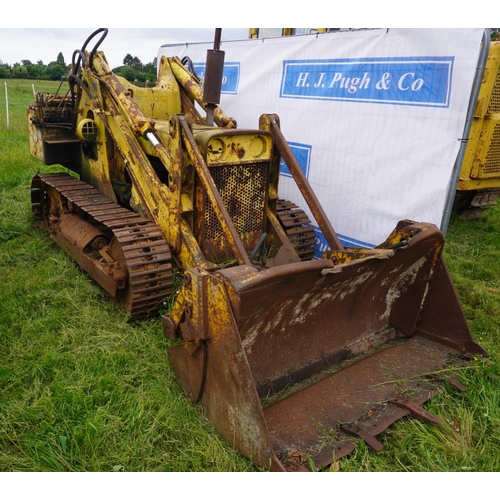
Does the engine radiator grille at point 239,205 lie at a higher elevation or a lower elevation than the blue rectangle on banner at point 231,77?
lower

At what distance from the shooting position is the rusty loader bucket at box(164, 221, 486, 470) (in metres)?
2.52

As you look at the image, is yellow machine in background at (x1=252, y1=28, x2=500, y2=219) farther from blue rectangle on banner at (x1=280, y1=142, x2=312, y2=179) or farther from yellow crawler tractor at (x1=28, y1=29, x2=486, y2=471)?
yellow crawler tractor at (x1=28, y1=29, x2=486, y2=471)

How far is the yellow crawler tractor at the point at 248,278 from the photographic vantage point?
261 centimetres

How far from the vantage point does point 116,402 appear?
9.77 ft

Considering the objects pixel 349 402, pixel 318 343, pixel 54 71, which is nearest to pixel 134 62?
pixel 54 71

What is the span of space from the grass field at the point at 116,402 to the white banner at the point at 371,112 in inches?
48.9

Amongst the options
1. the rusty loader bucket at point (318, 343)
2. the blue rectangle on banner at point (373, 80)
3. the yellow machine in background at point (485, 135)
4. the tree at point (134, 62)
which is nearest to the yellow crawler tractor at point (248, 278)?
the rusty loader bucket at point (318, 343)

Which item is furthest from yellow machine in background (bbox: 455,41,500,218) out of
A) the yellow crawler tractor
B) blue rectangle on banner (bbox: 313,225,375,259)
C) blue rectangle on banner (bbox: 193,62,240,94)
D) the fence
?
the fence

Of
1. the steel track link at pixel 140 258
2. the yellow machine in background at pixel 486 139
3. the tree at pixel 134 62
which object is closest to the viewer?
the steel track link at pixel 140 258

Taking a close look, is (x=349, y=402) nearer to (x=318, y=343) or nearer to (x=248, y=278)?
(x=318, y=343)

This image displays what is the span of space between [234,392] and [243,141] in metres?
2.02

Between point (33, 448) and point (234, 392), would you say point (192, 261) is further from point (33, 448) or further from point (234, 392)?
point (33, 448)

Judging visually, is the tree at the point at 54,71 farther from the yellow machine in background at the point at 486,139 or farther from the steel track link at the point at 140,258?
the steel track link at the point at 140,258

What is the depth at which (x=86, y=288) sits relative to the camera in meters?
4.29
